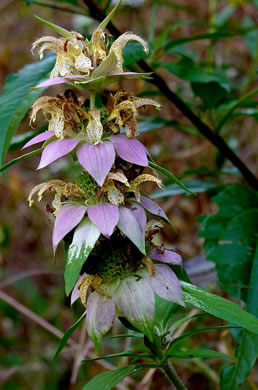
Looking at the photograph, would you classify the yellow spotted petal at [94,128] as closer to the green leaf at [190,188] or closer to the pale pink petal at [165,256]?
the pale pink petal at [165,256]

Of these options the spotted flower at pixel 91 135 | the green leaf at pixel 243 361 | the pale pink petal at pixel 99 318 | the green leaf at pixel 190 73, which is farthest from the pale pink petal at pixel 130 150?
the green leaf at pixel 190 73

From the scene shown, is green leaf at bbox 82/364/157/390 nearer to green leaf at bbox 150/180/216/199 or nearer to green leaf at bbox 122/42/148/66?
green leaf at bbox 122/42/148/66

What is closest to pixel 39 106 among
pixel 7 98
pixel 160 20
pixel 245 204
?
pixel 7 98

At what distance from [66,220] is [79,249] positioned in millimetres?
58

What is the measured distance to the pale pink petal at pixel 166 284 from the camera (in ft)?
2.51

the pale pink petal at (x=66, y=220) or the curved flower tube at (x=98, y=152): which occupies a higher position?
the curved flower tube at (x=98, y=152)

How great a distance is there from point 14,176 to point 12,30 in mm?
1670

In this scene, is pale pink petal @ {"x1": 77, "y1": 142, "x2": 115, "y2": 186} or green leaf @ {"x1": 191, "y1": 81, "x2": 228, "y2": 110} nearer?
pale pink petal @ {"x1": 77, "y1": 142, "x2": 115, "y2": 186}

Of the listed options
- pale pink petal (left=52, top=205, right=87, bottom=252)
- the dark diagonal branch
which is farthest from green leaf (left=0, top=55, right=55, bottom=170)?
pale pink petal (left=52, top=205, right=87, bottom=252)

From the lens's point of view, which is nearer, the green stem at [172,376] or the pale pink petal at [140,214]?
the pale pink petal at [140,214]

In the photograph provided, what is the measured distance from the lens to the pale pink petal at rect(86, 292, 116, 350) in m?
0.77

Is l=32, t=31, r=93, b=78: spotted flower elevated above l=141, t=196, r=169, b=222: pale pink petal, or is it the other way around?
l=32, t=31, r=93, b=78: spotted flower

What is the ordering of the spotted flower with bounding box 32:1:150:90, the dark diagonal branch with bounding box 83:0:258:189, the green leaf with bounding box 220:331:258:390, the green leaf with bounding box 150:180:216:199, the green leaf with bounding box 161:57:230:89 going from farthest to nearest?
the green leaf with bounding box 150:180:216:199, the green leaf with bounding box 161:57:230:89, the dark diagonal branch with bounding box 83:0:258:189, the green leaf with bounding box 220:331:258:390, the spotted flower with bounding box 32:1:150:90

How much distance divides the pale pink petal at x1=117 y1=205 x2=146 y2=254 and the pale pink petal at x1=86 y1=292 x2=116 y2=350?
133 mm
